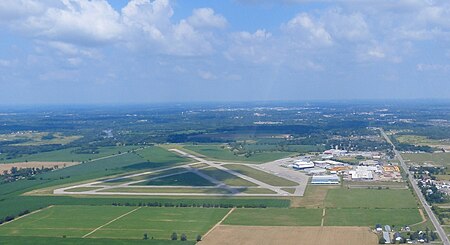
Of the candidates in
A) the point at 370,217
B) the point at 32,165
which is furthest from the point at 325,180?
the point at 32,165

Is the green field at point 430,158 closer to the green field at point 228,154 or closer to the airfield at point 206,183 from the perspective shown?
the green field at point 228,154

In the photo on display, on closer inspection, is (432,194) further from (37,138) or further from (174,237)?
(37,138)

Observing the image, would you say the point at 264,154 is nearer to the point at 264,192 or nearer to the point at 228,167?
the point at 228,167

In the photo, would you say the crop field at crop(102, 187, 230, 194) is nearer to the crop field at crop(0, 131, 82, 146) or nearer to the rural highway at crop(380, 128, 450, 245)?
the rural highway at crop(380, 128, 450, 245)

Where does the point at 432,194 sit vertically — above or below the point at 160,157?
above

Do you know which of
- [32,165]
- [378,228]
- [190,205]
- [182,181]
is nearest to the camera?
[378,228]

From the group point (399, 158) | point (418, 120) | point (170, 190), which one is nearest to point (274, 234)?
point (170, 190)
